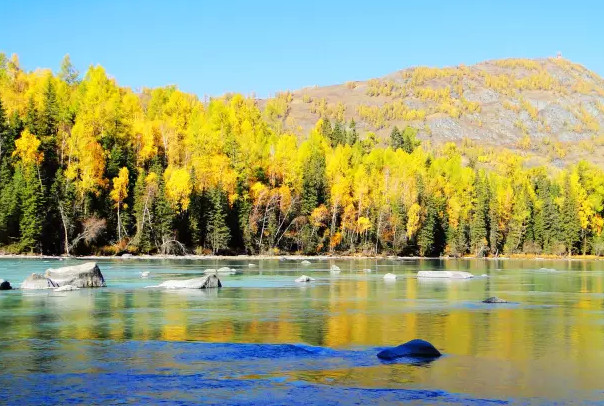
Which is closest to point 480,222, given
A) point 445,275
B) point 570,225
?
point 570,225

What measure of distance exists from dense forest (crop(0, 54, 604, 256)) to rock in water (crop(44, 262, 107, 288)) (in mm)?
45334

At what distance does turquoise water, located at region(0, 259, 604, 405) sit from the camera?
554 inches

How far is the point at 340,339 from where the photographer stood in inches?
834

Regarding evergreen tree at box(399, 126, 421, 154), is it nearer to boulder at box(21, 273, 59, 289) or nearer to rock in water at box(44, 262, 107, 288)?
rock in water at box(44, 262, 107, 288)

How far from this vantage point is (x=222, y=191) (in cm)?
9944

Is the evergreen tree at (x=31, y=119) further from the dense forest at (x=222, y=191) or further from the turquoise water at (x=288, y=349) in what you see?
the turquoise water at (x=288, y=349)

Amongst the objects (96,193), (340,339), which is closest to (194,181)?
(96,193)

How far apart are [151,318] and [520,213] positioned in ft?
397

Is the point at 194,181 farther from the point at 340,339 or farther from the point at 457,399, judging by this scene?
the point at 457,399

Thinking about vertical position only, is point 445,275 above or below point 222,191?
below

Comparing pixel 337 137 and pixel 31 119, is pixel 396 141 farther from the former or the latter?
pixel 31 119

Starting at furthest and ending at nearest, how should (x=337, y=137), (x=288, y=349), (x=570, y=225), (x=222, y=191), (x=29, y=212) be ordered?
(x=337, y=137) < (x=570, y=225) < (x=222, y=191) < (x=29, y=212) < (x=288, y=349)

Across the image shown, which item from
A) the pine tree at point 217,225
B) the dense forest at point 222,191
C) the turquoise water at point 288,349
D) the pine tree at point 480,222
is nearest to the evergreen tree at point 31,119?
the dense forest at point 222,191

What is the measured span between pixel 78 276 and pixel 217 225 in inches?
2262
